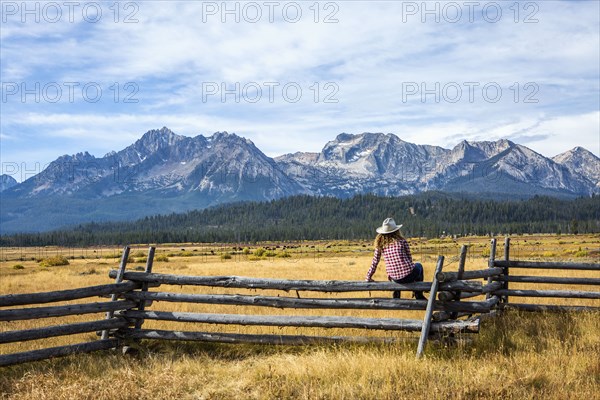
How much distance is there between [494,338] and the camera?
32.8 feet

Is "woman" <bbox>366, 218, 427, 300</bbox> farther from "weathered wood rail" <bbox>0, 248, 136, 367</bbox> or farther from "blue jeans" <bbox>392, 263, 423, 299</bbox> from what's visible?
"weathered wood rail" <bbox>0, 248, 136, 367</bbox>

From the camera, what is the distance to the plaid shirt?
33.3 ft

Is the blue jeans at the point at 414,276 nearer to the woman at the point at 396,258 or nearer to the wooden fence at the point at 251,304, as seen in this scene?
the woman at the point at 396,258

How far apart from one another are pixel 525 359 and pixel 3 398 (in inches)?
322

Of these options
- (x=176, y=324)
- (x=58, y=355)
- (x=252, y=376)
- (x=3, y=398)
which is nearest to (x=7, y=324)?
(x=176, y=324)

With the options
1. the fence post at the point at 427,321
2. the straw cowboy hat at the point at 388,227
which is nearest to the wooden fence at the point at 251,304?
the fence post at the point at 427,321

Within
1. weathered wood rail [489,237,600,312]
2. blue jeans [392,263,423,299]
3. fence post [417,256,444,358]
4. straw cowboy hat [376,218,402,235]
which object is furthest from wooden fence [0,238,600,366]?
weathered wood rail [489,237,600,312]

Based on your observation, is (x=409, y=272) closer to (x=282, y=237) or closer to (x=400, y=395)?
(x=400, y=395)

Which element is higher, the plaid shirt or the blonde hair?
the blonde hair

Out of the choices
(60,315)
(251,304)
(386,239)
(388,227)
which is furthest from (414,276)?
(60,315)

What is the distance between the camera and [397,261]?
403 inches

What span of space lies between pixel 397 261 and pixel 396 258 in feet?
0.21

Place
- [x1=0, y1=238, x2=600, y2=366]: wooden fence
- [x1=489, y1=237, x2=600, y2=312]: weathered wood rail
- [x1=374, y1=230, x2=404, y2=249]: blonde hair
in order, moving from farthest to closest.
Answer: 1. [x1=489, y1=237, x2=600, y2=312]: weathered wood rail
2. [x1=374, y1=230, x2=404, y2=249]: blonde hair
3. [x1=0, y1=238, x2=600, y2=366]: wooden fence

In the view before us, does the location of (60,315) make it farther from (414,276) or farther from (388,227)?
(414,276)
